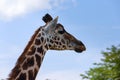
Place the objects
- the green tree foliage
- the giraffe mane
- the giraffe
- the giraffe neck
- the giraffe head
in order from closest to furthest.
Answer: the giraffe mane → the giraffe neck → the giraffe → the giraffe head → the green tree foliage

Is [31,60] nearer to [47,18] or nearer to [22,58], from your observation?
[22,58]

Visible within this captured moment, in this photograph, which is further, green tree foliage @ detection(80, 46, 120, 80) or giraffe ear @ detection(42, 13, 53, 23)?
green tree foliage @ detection(80, 46, 120, 80)

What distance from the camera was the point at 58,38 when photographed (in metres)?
10.1

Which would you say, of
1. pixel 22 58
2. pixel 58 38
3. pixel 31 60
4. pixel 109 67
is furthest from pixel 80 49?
pixel 109 67

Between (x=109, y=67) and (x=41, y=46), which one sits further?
(x=109, y=67)

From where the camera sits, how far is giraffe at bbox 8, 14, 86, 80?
886cm

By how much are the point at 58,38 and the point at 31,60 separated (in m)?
1.20

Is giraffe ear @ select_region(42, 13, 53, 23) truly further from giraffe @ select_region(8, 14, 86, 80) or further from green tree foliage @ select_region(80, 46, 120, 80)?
green tree foliage @ select_region(80, 46, 120, 80)

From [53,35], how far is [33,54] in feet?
3.07

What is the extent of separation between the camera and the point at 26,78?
8.95 metres

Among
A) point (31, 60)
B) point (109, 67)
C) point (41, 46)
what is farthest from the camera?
point (109, 67)

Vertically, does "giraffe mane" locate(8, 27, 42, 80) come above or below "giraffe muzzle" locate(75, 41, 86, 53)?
below

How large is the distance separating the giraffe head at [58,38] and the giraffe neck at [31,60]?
20cm

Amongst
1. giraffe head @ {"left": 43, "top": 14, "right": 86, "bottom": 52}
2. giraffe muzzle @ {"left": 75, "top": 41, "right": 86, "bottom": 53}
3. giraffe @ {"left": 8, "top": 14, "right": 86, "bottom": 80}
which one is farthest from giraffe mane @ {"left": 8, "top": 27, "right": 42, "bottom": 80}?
giraffe muzzle @ {"left": 75, "top": 41, "right": 86, "bottom": 53}
